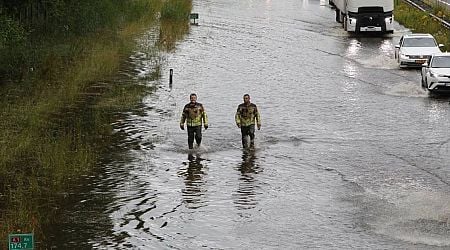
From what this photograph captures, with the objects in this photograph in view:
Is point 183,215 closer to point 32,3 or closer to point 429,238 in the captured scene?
point 429,238

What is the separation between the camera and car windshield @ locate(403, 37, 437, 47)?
43625mm

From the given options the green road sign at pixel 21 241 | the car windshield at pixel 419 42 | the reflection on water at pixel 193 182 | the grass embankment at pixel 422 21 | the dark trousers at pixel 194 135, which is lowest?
the reflection on water at pixel 193 182

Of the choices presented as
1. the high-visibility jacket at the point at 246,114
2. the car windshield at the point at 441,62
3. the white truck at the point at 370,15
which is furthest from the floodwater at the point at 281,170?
the white truck at the point at 370,15

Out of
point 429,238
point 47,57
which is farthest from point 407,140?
point 47,57

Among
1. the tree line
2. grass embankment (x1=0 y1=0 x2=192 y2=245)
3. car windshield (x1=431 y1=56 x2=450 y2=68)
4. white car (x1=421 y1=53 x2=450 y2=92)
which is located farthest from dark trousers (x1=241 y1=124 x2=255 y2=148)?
the tree line

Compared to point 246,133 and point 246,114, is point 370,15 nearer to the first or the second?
point 246,133

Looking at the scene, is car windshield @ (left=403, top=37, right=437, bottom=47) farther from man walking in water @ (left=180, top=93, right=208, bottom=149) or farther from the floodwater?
man walking in water @ (left=180, top=93, right=208, bottom=149)

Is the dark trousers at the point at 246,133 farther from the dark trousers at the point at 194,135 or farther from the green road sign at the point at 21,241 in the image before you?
the green road sign at the point at 21,241

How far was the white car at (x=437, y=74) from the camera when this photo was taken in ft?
115

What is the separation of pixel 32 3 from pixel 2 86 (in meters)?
12.3

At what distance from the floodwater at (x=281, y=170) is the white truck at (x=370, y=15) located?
9562 mm

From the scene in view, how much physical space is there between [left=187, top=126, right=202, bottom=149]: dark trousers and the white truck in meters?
29.2

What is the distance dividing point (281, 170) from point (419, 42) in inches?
853

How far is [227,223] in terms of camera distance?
1927 centimetres
